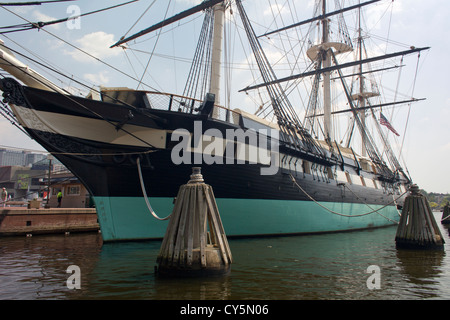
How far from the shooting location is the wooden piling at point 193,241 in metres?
6.88

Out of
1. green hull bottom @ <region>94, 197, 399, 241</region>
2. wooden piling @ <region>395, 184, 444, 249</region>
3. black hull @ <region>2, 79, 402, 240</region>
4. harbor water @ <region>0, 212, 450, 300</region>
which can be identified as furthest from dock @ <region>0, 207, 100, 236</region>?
wooden piling @ <region>395, 184, 444, 249</region>

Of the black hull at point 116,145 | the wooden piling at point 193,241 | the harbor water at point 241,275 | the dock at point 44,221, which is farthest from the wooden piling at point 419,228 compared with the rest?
the dock at point 44,221

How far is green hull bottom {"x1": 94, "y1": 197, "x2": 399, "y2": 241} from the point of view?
11633 mm

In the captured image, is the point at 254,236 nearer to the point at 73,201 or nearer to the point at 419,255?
the point at 419,255

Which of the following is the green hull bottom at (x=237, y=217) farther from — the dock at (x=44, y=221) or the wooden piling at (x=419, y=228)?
the dock at (x=44, y=221)

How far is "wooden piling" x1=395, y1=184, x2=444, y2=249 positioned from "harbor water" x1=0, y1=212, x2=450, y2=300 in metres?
0.64

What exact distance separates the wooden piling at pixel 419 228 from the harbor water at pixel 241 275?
0.64 metres

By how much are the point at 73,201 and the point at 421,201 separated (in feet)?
66.0

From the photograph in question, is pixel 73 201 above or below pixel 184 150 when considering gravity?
below

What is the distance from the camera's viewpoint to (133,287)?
255 inches

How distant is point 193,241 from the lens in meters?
7.14

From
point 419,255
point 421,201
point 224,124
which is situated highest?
point 224,124

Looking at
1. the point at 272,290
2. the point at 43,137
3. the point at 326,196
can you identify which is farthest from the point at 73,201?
the point at 272,290
